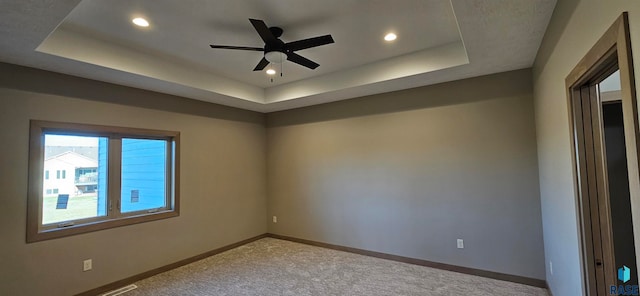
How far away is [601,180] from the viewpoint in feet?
5.81

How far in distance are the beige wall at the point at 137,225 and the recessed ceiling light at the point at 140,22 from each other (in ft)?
4.28

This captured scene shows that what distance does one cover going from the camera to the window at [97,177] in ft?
9.91

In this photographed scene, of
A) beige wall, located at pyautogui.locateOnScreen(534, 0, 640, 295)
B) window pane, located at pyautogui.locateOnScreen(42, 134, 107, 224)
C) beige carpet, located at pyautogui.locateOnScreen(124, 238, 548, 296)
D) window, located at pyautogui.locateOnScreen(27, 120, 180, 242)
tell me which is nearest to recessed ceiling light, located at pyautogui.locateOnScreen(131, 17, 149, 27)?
window, located at pyautogui.locateOnScreen(27, 120, 180, 242)

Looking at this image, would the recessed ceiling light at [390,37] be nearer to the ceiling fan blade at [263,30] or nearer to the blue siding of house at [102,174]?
the ceiling fan blade at [263,30]

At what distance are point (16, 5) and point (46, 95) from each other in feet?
5.16

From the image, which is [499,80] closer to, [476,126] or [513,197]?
[476,126]

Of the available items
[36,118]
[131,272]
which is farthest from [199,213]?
[36,118]

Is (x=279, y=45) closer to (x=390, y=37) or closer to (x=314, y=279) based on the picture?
(x=390, y=37)

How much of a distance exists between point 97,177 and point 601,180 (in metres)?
4.83

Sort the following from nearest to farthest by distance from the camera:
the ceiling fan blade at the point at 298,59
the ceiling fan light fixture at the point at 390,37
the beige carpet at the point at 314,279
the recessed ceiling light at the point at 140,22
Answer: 1. the recessed ceiling light at the point at 140,22
2. the ceiling fan blade at the point at 298,59
3. the ceiling fan light fixture at the point at 390,37
4. the beige carpet at the point at 314,279

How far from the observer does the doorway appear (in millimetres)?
1684
